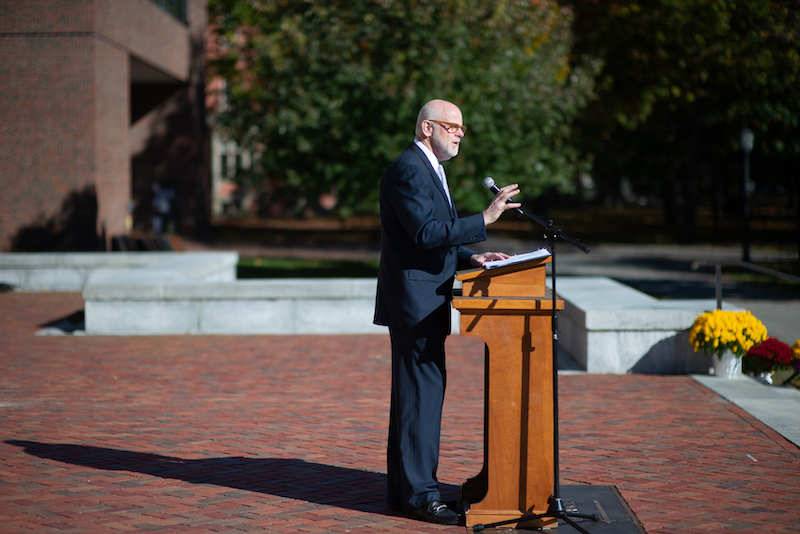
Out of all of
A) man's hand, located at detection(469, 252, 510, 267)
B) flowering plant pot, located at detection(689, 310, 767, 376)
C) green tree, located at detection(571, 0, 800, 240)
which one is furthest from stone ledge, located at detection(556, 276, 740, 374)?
green tree, located at detection(571, 0, 800, 240)

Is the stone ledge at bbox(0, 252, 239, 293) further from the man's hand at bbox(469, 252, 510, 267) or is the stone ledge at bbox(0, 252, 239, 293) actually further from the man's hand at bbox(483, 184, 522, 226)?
the man's hand at bbox(483, 184, 522, 226)

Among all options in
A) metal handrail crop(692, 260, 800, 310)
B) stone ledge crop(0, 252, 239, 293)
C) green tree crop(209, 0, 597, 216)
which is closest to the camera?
metal handrail crop(692, 260, 800, 310)

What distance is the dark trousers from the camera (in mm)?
4293

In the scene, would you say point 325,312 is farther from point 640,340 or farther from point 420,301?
point 420,301

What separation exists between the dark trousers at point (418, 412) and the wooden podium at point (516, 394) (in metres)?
0.25

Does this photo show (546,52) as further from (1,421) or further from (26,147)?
(1,421)

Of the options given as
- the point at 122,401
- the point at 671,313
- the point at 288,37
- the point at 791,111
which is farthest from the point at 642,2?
the point at 122,401

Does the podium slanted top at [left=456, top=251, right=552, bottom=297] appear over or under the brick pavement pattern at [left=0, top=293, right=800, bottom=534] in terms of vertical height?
over

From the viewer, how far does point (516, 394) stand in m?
4.22

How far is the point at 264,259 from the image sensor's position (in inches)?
981

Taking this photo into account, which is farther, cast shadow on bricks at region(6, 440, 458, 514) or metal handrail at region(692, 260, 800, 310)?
metal handrail at region(692, 260, 800, 310)

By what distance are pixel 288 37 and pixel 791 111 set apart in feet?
49.9

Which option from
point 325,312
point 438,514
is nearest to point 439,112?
point 438,514

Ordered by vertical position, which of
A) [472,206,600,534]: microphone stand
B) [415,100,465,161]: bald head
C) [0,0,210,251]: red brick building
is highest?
[0,0,210,251]: red brick building
